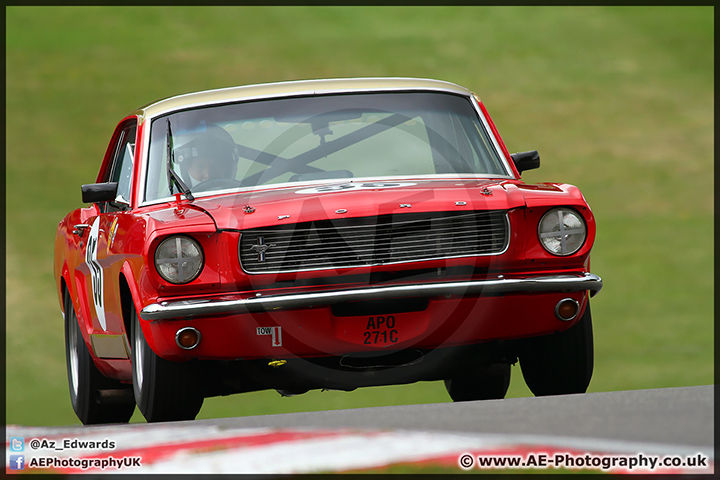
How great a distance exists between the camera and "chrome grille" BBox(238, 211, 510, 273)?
17.8 feet

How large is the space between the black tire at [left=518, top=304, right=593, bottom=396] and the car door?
2.05 meters

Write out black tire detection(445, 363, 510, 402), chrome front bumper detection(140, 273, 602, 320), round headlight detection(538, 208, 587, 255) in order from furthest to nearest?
black tire detection(445, 363, 510, 402)
round headlight detection(538, 208, 587, 255)
chrome front bumper detection(140, 273, 602, 320)

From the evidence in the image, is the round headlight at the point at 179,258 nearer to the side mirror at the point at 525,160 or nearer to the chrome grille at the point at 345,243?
the chrome grille at the point at 345,243

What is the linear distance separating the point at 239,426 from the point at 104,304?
156 centimetres

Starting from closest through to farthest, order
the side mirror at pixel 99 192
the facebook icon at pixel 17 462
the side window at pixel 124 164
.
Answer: the facebook icon at pixel 17 462, the side mirror at pixel 99 192, the side window at pixel 124 164

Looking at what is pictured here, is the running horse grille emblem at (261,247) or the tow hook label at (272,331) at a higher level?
the running horse grille emblem at (261,247)

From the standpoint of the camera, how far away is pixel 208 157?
6.39m

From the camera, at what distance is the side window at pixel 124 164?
22.4 ft

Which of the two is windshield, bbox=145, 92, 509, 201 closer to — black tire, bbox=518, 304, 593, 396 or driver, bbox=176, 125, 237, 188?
driver, bbox=176, 125, 237, 188

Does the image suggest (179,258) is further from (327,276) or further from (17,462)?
(17,462)

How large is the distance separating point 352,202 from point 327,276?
354mm

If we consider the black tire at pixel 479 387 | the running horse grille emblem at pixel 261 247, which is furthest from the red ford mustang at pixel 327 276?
the black tire at pixel 479 387

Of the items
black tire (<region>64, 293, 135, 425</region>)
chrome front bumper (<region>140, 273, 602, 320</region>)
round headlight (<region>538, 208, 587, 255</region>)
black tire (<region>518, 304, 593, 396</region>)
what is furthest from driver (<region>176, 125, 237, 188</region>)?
black tire (<region>518, 304, 593, 396</region>)

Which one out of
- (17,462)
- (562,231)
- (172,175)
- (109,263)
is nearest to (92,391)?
(109,263)
